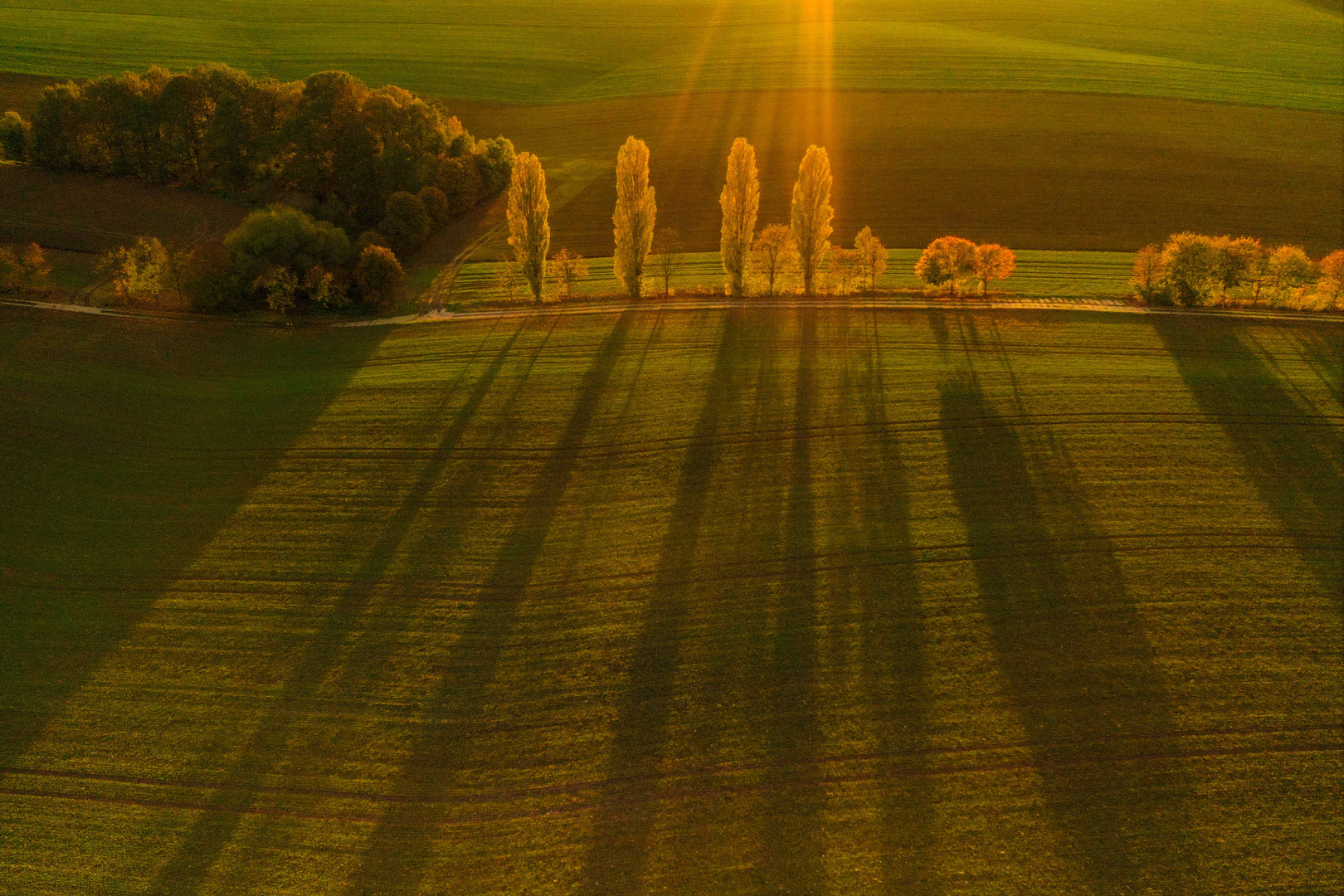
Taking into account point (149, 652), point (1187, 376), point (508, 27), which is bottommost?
point (149, 652)

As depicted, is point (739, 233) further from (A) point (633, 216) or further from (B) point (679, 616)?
(B) point (679, 616)

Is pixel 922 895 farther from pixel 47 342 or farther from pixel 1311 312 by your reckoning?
pixel 47 342

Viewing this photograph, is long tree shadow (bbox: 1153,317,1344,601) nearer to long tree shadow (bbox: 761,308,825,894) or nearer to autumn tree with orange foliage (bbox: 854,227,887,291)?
autumn tree with orange foliage (bbox: 854,227,887,291)

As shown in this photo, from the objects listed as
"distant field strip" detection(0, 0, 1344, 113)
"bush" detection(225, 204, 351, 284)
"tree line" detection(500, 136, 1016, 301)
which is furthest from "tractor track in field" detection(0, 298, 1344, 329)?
"distant field strip" detection(0, 0, 1344, 113)

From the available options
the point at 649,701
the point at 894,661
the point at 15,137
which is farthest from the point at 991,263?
the point at 15,137

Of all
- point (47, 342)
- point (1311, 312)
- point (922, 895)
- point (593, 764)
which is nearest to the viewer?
point (922, 895)

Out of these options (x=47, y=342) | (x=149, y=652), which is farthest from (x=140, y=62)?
(x=149, y=652)

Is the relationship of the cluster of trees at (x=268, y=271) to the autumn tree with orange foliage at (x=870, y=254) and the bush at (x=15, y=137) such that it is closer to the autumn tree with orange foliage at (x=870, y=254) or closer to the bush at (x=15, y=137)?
the bush at (x=15, y=137)
